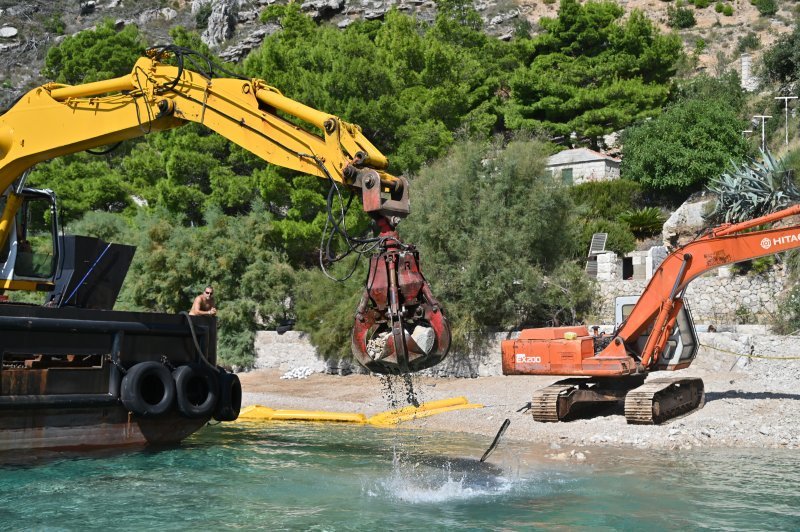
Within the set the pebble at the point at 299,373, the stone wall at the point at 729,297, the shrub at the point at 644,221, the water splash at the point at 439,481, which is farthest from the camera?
the shrub at the point at 644,221

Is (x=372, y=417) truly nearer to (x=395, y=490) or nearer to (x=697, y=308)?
(x=395, y=490)

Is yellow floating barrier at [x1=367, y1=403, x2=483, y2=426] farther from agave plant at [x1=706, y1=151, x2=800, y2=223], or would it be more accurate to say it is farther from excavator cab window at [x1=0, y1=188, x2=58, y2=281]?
agave plant at [x1=706, y1=151, x2=800, y2=223]

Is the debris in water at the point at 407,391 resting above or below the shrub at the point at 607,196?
below

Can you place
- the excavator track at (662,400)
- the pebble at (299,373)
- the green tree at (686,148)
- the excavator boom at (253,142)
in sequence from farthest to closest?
the green tree at (686,148)
the pebble at (299,373)
the excavator track at (662,400)
the excavator boom at (253,142)

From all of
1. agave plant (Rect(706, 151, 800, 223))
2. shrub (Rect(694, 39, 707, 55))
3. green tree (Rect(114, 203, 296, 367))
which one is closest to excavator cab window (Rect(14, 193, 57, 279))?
green tree (Rect(114, 203, 296, 367))

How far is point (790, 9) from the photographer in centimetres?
8000

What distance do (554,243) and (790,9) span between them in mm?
65505

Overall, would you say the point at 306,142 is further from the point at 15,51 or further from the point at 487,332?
the point at 15,51

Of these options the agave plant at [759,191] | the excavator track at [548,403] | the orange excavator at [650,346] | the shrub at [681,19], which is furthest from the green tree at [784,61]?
the excavator track at [548,403]

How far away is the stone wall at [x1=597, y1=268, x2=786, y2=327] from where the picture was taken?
2578cm

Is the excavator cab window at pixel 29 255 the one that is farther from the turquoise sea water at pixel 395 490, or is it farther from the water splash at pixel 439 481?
the water splash at pixel 439 481

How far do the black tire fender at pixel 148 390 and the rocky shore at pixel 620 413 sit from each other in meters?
3.32

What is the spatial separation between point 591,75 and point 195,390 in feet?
123

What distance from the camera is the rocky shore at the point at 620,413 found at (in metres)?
15.1
